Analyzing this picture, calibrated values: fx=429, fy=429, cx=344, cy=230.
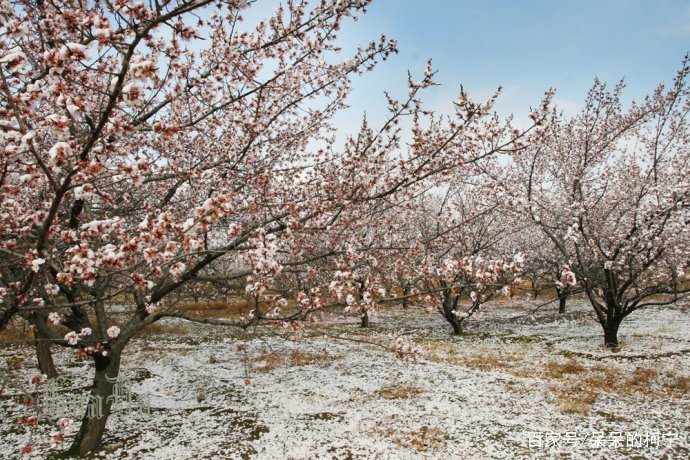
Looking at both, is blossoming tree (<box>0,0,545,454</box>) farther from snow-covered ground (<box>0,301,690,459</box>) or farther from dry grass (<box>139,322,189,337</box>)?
dry grass (<box>139,322,189,337</box>)

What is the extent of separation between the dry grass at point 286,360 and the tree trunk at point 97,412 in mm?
5148

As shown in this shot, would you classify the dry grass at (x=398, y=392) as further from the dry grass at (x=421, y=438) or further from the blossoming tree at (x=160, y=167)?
the blossoming tree at (x=160, y=167)

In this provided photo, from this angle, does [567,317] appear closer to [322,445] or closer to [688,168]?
[688,168]

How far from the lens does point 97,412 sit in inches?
262

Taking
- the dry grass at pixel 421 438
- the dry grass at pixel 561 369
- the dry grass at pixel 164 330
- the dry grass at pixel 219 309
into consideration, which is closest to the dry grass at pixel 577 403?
the dry grass at pixel 561 369

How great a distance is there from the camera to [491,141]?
604cm

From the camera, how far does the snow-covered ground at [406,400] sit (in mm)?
6750

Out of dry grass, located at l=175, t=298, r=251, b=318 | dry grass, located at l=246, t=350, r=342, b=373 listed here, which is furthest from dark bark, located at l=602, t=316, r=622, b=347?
dry grass, located at l=175, t=298, r=251, b=318

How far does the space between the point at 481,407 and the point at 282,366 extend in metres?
5.77

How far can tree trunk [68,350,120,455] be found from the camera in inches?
262

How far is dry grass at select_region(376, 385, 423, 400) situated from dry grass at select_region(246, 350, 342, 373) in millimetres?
2761

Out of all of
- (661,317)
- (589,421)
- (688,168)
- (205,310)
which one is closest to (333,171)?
(589,421)

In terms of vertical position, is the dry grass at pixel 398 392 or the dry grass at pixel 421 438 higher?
the dry grass at pixel 398 392

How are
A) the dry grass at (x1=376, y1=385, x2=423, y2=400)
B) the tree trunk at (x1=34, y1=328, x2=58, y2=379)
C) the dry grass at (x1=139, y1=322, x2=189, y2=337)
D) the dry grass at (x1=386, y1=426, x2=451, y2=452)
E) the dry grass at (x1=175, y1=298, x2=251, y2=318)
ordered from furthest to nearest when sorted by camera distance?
the dry grass at (x1=175, y1=298, x2=251, y2=318) < the dry grass at (x1=139, y1=322, x2=189, y2=337) < the tree trunk at (x1=34, y1=328, x2=58, y2=379) < the dry grass at (x1=376, y1=385, x2=423, y2=400) < the dry grass at (x1=386, y1=426, x2=451, y2=452)
